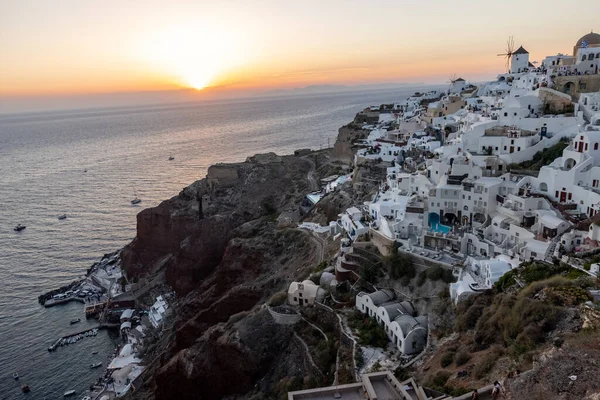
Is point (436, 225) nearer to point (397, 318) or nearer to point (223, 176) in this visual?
point (397, 318)

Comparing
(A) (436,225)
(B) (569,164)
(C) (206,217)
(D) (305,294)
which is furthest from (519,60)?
(D) (305,294)

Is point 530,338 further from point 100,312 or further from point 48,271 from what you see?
point 48,271

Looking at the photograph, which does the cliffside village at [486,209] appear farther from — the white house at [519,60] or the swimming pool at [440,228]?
the white house at [519,60]

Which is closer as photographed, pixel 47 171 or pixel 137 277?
pixel 137 277

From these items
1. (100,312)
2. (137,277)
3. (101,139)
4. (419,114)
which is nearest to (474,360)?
(100,312)

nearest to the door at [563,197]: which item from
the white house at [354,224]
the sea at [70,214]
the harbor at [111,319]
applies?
the white house at [354,224]

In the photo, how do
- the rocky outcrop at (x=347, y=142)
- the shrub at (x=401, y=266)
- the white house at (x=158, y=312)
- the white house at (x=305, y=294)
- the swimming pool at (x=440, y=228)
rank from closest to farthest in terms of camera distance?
1. the shrub at (x=401, y=266)
2. the white house at (x=305, y=294)
3. the swimming pool at (x=440, y=228)
4. the white house at (x=158, y=312)
5. the rocky outcrop at (x=347, y=142)

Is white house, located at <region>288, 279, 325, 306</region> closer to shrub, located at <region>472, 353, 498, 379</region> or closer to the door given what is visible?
shrub, located at <region>472, 353, 498, 379</region>
